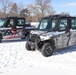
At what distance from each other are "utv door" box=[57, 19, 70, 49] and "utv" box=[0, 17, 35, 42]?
5013 mm

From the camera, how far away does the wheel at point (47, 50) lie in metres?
10.1

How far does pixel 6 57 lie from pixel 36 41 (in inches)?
60.9

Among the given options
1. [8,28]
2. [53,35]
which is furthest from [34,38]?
[8,28]

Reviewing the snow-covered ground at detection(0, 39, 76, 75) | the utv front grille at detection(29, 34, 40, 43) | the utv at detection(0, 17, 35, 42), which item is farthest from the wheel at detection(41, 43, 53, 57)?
the utv at detection(0, 17, 35, 42)

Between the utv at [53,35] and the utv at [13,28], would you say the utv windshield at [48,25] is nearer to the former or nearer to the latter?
the utv at [53,35]

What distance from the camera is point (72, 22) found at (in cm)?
1171

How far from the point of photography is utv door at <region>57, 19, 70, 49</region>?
10.9 meters

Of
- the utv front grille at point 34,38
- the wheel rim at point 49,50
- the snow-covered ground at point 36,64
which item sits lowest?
the snow-covered ground at point 36,64

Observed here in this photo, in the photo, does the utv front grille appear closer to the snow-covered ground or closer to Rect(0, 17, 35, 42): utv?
the snow-covered ground

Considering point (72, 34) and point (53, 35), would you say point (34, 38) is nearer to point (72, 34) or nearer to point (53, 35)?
point (53, 35)

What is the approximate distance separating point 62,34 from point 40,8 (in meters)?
63.3

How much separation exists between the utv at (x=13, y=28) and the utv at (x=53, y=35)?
3916 millimetres

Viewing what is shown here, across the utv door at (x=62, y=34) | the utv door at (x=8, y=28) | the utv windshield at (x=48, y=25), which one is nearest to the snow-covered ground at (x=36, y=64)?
the utv door at (x=62, y=34)

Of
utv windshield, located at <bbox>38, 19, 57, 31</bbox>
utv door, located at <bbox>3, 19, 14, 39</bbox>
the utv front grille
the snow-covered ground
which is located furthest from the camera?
utv door, located at <bbox>3, 19, 14, 39</bbox>
